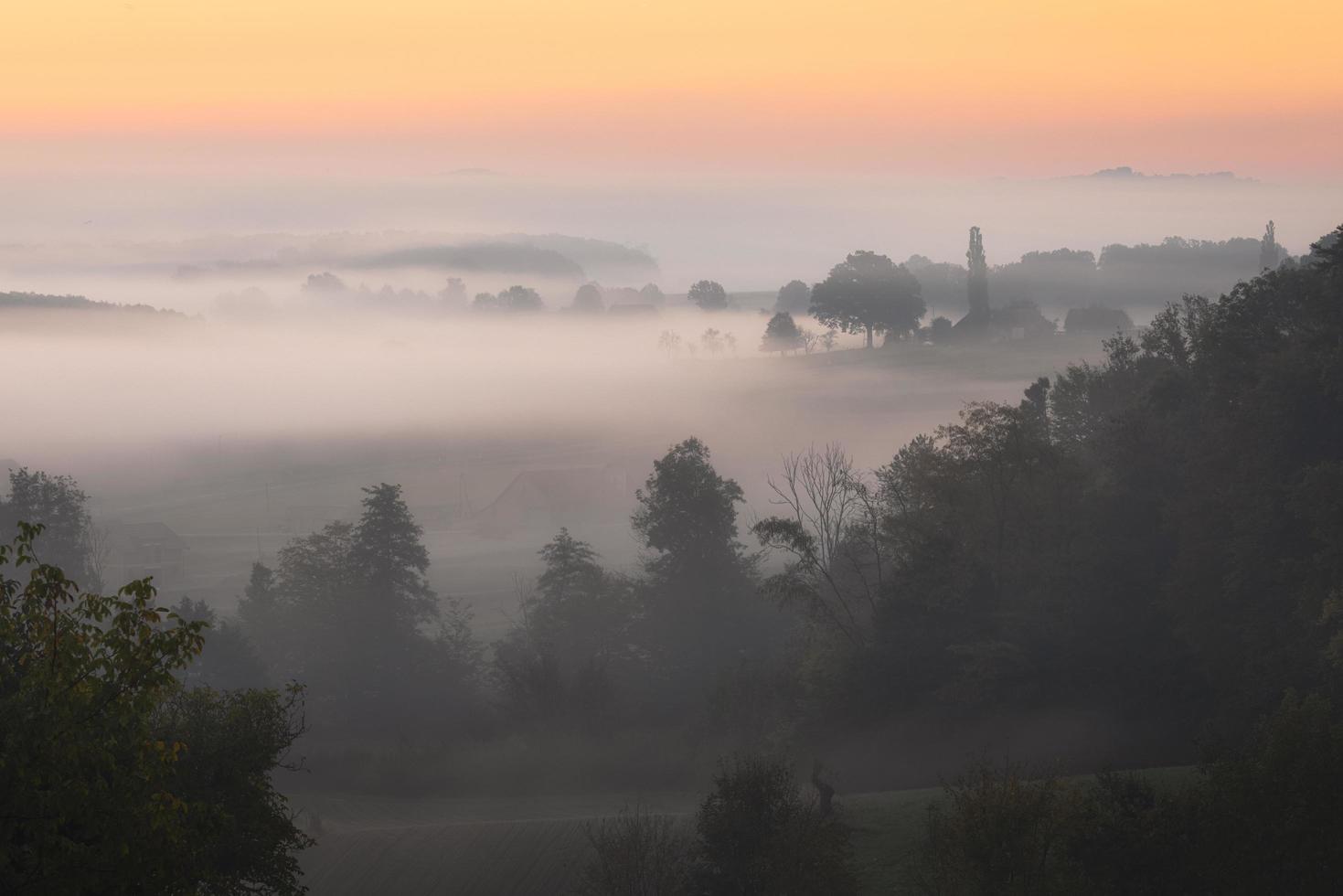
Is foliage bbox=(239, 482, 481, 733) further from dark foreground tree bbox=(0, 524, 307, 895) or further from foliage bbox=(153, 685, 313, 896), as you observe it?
dark foreground tree bbox=(0, 524, 307, 895)

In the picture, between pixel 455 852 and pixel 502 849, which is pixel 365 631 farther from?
pixel 502 849

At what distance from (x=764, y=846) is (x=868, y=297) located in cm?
13085

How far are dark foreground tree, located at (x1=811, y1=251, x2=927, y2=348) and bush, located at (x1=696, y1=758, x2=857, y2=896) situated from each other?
126957 millimetres

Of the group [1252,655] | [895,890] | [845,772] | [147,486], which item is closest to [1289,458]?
[1252,655]

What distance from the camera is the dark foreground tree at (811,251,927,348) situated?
511 feet

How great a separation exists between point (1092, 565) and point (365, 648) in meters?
41.4

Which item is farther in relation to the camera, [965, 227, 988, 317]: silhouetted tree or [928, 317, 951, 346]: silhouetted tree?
[928, 317, 951, 346]: silhouetted tree

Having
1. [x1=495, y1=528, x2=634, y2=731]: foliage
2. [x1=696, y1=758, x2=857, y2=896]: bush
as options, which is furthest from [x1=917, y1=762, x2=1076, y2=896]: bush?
[x1=495, y1=528, x2=634, y2=731]: foliage

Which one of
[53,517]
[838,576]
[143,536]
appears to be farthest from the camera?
[143,536]

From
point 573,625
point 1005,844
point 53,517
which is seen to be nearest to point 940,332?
point 573,625

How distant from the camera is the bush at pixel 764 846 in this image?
30.0 meters

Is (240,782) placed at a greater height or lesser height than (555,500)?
greater

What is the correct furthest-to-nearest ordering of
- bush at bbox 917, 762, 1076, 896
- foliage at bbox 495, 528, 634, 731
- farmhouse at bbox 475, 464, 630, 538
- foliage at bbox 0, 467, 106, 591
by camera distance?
farmhouse at bbox 475, 464, 630, 538 → foliage at bbox 0, 467, 106, 591 → foliage at bbox 495, 528, 634, 731 → bush at bbox 917, 762, 1076, 896

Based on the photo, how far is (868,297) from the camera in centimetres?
15712
